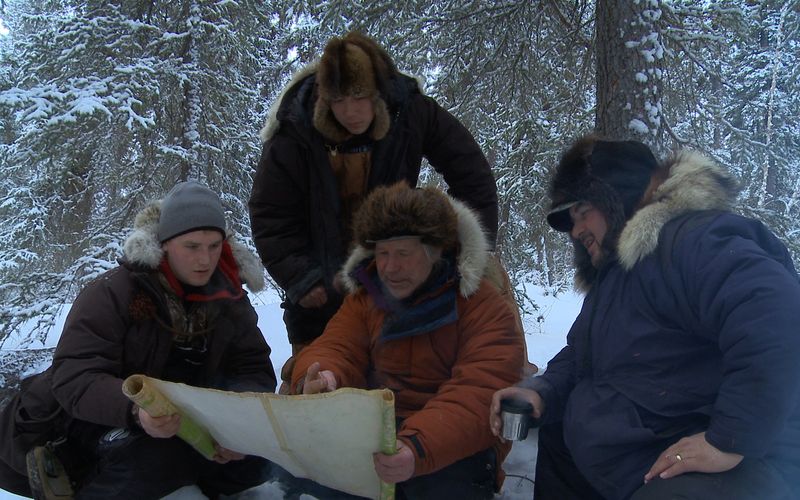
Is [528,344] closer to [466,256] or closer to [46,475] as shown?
[466,256]

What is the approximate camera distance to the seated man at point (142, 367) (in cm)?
217

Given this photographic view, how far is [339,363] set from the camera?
2436 mm

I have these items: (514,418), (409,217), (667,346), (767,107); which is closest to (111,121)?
(409,217)

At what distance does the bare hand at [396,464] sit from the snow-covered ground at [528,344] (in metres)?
0.95

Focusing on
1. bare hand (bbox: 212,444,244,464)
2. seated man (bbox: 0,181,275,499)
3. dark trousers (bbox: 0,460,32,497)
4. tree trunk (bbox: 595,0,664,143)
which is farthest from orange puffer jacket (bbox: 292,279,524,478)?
tree trunk (bbox: 595,0,664,143)

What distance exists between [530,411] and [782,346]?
35.5 inches

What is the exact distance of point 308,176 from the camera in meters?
3.05

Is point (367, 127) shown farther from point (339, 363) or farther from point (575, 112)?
point (575, 112)

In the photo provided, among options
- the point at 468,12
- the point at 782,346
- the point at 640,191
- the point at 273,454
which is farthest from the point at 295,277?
the point at 468,12

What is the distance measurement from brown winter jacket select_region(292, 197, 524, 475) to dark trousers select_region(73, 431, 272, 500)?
567mm

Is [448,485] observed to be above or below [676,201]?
below

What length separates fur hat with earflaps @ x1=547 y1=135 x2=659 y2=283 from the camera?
6.76 ft

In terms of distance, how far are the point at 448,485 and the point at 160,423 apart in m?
1.11

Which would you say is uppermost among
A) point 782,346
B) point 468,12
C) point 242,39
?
point 242,39
